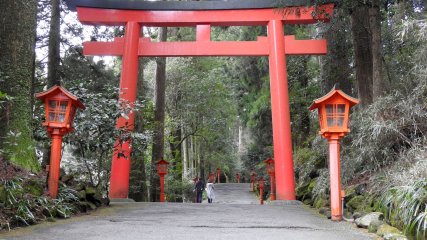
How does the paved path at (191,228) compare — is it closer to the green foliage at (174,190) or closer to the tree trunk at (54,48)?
the tree trunk at (54,48)

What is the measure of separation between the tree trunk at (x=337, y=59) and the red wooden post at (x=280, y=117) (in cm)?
127

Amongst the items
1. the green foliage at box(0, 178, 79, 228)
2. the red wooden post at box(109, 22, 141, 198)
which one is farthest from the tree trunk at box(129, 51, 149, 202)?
the green foliage at box(0, 178, 79, 228)

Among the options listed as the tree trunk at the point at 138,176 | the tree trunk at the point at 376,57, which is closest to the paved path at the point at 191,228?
the tree trunk at the point at 376,57

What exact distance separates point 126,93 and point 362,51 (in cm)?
589

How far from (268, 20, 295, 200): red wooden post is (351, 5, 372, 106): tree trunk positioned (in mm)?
2019

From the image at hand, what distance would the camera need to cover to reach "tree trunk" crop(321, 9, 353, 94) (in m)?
10.7

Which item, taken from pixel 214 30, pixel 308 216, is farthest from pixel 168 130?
pixel 308 216

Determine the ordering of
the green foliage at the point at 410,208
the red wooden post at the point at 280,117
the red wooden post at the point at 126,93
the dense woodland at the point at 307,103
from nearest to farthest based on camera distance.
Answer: the green foliage at the point at 410,208, the dense woodland at the point at 307,103, the red wooden post at the point at 280,117, the red wooden post at the point at 126,93

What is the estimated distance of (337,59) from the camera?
11.1 m

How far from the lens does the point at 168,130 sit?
786 inches

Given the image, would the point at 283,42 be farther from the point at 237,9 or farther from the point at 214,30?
the point at 214,30

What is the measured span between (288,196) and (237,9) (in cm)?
521

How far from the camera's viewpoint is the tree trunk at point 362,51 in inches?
359

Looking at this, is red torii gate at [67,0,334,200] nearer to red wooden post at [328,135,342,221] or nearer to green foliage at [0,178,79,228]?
red wooden post at [328,135,342,221]
